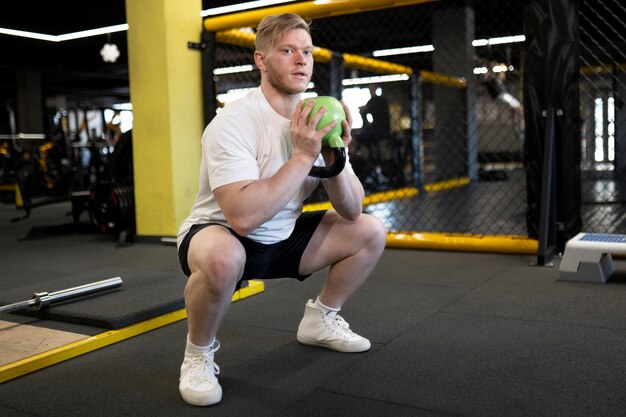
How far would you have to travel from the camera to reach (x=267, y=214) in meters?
1.47

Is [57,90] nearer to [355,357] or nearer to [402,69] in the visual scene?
[402,69]

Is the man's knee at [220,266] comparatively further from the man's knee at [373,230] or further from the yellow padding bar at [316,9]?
the yellow padding bar at [316,9]

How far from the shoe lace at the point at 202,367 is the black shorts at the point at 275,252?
0.21 meters

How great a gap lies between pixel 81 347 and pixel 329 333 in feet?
2.60

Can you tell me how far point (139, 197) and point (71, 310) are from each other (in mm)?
2046

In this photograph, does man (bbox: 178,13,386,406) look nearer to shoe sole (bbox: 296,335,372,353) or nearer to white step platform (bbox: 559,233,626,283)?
shoe sole (bbox: 296,335,372,353)

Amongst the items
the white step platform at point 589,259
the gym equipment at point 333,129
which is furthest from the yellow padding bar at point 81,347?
the white step platform at point 589,259

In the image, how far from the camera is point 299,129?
148 centimetres

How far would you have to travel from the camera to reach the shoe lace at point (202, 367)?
5.06 feet

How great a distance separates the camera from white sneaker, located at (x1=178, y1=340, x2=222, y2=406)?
58.9 inches

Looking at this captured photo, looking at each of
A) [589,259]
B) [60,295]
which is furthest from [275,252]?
[589,259]

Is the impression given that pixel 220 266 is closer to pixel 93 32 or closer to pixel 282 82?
pixel 282 82

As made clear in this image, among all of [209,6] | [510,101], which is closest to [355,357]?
[209,6]

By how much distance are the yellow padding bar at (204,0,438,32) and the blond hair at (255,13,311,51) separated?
1.99 meters
